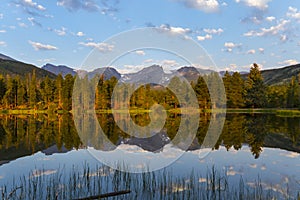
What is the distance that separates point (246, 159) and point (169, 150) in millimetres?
4569

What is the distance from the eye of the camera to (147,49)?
48.9ft

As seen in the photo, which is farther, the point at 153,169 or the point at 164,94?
the point at 164,94

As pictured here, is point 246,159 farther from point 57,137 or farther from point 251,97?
point 251,97

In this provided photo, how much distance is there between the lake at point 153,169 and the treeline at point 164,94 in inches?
1437

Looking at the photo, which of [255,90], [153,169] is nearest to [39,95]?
[255,90]

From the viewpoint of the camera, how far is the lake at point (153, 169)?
28.2 feet

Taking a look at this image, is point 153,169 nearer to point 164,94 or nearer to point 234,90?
point 234,90


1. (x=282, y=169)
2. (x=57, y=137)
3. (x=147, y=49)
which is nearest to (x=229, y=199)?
(x=282, y=169)

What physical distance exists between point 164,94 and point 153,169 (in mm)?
54095

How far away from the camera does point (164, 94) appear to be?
65.8 meters

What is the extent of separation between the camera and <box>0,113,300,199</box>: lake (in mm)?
8594

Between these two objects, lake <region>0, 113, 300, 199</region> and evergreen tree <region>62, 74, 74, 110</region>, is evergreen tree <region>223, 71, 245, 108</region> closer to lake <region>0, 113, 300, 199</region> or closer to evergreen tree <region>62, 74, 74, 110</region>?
evergreen tree <region>62, 74, 74, 110</region>

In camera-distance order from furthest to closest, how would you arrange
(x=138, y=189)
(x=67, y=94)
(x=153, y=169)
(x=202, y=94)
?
(x=67, y=94) < (x=202, y=94) < (x=153, y=169) < (x=138, y=189)

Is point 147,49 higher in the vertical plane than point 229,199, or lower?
higher
